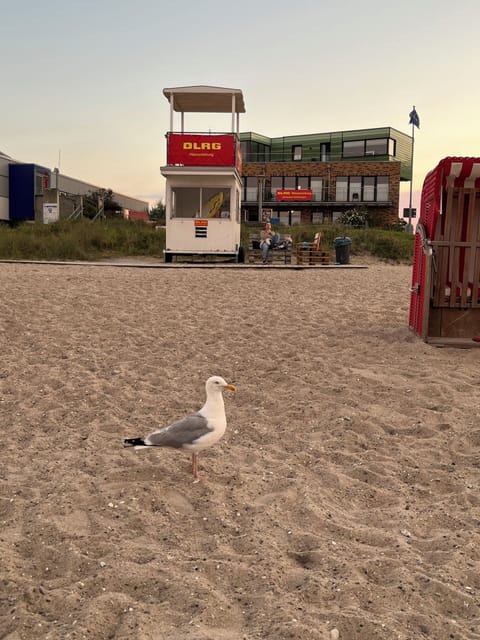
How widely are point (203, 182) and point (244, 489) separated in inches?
710

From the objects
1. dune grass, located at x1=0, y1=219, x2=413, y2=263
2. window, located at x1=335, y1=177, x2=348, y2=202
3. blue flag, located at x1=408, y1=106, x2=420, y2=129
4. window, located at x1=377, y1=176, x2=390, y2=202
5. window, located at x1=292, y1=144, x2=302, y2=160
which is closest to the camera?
dune grass, located at x1=0, y1=219, x2=413, y2=263

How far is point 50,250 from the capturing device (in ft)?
74.6

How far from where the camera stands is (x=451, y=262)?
8188mm

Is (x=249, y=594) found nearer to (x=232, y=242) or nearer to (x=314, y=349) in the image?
(x=314, y=349)

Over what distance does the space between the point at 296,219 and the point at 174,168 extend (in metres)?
32.1

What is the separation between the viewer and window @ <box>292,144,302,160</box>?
54438mm

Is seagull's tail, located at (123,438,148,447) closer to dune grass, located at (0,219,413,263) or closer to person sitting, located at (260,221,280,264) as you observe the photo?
person sitting, located at (260,221,280,264)

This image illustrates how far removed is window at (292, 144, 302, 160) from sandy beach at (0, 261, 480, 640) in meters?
47.7

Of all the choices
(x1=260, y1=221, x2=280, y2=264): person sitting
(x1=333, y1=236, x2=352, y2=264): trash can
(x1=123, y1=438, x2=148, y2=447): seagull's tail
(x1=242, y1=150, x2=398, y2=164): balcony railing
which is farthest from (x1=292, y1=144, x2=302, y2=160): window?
(x1=123, y1=438, x2=148, y2=447): seagull's tail

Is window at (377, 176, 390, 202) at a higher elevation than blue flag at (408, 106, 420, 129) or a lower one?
lower

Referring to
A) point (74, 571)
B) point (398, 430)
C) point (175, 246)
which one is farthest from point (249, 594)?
point (175, 246)

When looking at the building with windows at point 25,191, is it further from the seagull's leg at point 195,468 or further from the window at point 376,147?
the seagull's leg at point 195,468

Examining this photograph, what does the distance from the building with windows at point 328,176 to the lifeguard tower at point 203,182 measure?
26.7 meters

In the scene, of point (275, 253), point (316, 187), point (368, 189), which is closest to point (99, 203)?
point (316, 187)
